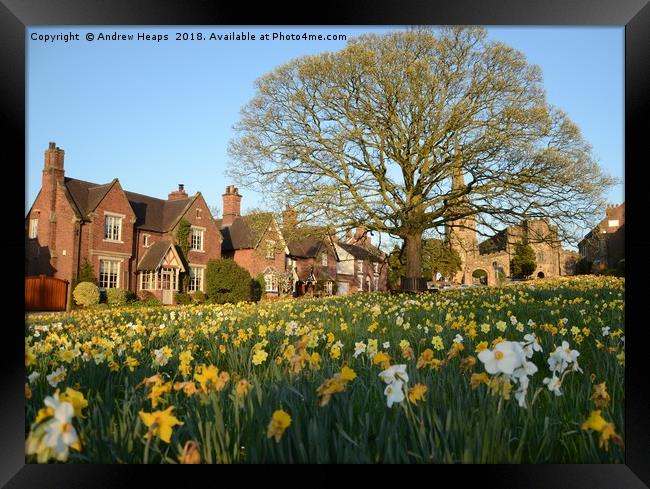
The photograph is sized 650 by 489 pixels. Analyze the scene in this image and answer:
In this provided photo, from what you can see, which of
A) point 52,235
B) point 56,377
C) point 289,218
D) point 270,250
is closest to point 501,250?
point 289,218

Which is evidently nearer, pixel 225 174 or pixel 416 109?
pixel 225 174

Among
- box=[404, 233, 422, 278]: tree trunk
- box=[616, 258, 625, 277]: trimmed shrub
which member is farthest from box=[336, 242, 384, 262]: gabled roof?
box=[616, 258, 625, 277]: trimmed shrub

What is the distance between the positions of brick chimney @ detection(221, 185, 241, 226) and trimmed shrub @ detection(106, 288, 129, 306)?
878 millimetres

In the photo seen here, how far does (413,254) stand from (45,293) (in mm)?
3216

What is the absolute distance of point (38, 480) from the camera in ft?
8.87

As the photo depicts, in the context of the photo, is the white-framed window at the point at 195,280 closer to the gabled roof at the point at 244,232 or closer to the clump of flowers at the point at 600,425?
the gabled roof at the point at 244,232

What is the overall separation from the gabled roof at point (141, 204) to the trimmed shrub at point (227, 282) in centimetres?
47

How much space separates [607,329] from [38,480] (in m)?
3.37

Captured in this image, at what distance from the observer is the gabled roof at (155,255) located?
3.95 meters

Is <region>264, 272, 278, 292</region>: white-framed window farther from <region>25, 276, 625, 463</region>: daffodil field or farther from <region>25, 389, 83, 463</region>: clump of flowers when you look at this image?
<region>25, 389, 83, 463</region>: clump of flowers

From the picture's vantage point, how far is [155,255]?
4.09 metres
